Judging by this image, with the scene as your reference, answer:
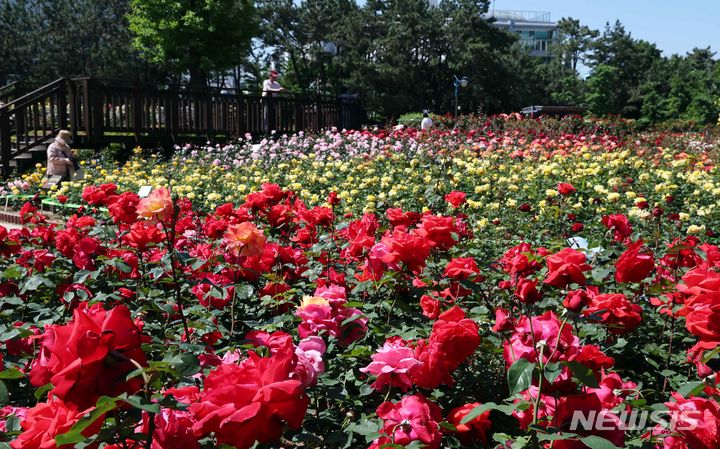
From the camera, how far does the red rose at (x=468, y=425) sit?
4.58 feet

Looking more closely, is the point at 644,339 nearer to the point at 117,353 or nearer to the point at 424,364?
the point at 424,364

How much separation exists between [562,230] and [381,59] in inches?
1245

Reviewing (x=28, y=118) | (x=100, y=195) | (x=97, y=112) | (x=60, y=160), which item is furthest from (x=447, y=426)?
(x=28, y=118)

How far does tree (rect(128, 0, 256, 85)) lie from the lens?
27.8 meters

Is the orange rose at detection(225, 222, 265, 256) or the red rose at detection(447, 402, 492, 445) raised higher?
the orange rose at detection(225, 222, 265, 256)

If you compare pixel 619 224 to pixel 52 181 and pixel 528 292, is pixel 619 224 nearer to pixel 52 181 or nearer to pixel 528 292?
pixel 528 292

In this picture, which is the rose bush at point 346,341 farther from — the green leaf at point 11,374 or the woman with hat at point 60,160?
the woman with hat at point 60,160

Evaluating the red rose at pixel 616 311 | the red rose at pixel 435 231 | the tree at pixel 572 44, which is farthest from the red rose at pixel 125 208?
the tree at pixel 572 44

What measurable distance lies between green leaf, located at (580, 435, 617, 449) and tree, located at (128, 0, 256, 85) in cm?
2800

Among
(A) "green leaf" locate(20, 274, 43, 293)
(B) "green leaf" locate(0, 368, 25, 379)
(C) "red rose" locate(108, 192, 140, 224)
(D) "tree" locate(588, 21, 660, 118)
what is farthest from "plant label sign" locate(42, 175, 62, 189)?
(D) "tree" locate(588, 21, 660, 118)

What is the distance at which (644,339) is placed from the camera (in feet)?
7.32

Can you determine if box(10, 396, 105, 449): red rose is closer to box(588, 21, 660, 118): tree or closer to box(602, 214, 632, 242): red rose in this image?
box(602, 214, 632, 242): red rose

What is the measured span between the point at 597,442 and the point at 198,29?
28.6 metres

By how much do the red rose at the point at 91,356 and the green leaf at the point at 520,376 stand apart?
2.04 feet
